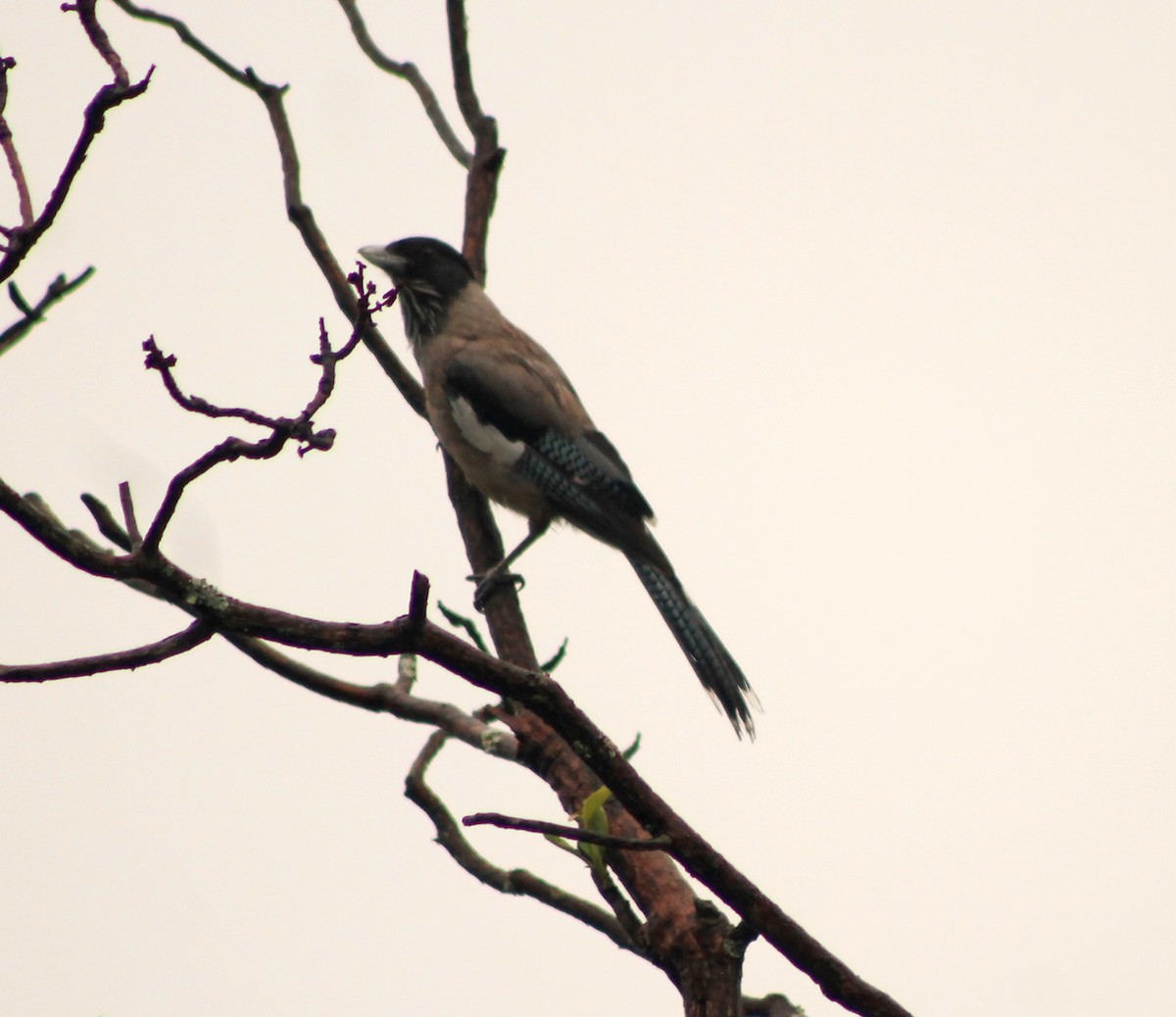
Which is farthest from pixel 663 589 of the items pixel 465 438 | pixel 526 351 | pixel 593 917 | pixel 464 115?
pixel 593 917

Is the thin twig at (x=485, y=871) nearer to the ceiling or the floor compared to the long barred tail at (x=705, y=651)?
nearer to the floor

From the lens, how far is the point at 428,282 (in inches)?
261

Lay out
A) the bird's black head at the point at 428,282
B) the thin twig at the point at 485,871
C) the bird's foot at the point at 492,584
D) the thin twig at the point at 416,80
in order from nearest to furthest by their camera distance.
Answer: the thin twig at the point at 485,871 → the bird's foot at the point at 492,584 → the thin twig at the point at 416,80 → the bird's black head at the point at 428,282

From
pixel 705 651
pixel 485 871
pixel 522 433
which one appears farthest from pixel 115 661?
pixel 522 433

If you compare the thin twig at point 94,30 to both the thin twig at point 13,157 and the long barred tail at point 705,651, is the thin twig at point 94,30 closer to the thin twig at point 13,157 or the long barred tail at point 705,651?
the thin twig at point 13,157

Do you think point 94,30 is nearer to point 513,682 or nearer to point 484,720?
point 513,682

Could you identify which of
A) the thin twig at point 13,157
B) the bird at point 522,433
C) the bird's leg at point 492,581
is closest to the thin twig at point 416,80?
the bird at point 522,433

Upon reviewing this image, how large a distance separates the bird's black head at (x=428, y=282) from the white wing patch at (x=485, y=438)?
31.0 inches

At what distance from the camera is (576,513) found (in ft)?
20.1

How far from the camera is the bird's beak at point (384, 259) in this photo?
6.79 metres

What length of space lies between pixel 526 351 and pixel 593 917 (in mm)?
4113

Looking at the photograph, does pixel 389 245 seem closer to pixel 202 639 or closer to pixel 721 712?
pixel 721 712

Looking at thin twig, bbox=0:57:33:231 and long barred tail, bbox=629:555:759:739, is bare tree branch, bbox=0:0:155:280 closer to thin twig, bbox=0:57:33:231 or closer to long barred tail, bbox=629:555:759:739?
thin twig, bbox=0:57:33:231

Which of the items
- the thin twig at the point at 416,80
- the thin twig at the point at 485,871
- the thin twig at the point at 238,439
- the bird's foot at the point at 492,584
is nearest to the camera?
the thin twig at the point at 238,439
